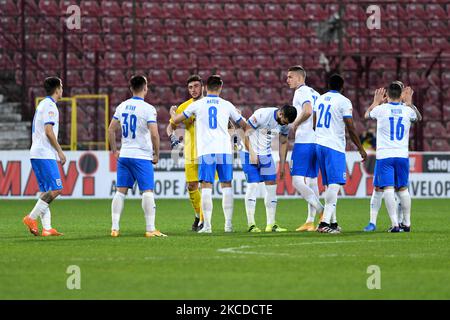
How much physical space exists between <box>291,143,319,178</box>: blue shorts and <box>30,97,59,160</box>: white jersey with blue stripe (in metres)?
3.54

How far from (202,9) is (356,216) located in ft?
49.6

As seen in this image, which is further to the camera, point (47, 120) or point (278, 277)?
point (47, 120)

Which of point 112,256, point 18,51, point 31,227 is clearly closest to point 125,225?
point 31,227

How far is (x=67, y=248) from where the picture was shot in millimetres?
12227

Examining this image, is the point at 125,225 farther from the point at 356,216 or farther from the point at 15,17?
the point at 15,17

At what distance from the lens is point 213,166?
14453mm

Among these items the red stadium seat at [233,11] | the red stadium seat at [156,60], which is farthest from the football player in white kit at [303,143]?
the red stadium seat at [233,11]

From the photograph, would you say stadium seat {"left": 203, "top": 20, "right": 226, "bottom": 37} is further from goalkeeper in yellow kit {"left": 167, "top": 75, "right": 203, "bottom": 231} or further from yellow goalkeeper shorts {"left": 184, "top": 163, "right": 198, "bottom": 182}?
yellow goalkeeper shorts {"left": 184, "top": 163, "right": 198, "bottom": 182}

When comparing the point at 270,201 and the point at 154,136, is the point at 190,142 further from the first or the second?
the point at 154,136

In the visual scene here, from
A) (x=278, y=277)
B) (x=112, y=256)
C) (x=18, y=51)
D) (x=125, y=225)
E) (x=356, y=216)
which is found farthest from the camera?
(x=18, y=51)

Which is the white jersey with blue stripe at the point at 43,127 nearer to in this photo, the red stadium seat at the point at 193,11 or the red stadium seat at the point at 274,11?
the red stadium seat at the point at 193,11

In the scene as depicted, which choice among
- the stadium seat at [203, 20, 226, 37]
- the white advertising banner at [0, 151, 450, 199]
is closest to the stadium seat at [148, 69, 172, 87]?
the stadium seat at [203, 20, 226, 37]

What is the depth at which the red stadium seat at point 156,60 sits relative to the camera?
31.0 meters
